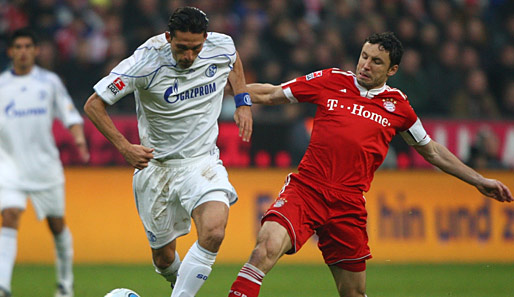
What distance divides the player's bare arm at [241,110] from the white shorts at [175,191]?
40cm

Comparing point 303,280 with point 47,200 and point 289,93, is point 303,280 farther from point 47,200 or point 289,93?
point 289,93

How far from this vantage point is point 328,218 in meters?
6.15

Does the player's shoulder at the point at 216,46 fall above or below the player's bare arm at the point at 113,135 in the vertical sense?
above

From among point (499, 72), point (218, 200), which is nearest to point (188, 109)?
point (218, 200)

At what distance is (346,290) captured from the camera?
6.34 metres

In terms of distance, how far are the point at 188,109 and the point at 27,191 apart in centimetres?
333

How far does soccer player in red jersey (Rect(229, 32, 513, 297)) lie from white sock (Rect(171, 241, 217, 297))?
0.56 metres

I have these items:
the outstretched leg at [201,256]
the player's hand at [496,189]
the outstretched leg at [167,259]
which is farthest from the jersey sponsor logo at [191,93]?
the player's hand at [496,189]

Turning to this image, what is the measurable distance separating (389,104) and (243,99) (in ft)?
3.95

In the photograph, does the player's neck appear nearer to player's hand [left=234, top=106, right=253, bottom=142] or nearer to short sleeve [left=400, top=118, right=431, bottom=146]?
player's hand [left=234, top=106, right=253, bottom=142]

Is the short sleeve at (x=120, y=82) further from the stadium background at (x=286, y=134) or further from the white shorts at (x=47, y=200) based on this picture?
the stadium background at (x=286, y=134)

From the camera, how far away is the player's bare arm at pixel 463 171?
6.46m

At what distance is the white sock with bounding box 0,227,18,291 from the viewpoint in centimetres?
779

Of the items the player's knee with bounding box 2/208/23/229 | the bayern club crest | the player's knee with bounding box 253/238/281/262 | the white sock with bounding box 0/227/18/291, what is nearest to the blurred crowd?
the player's knee with bounding box 2/208/23/229
